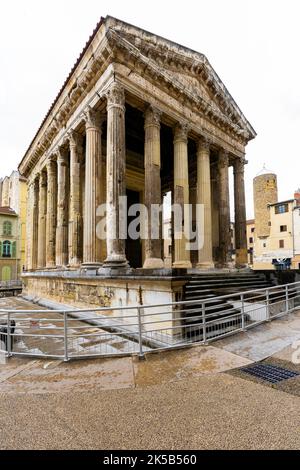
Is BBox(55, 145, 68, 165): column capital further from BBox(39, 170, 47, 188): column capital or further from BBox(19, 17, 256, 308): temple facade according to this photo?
BBox(39, 170, 47, 188): column capital

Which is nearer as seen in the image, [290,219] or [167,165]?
[167,165]

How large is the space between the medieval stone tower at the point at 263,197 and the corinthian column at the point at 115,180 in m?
34.8

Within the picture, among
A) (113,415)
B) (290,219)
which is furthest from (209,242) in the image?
(290,219)

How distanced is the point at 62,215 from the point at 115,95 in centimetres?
695

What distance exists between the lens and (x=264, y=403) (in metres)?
2.90

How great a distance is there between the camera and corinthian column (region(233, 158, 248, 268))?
14.3m

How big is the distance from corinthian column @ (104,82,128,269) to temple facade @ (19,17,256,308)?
0.04m

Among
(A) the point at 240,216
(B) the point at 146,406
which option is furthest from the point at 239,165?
(B) the point at 146,406

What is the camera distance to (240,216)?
→ 14.8 metres

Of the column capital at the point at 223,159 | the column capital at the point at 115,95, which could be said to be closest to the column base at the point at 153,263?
the column capital at the point at 115,95

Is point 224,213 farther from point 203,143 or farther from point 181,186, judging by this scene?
point 203,143

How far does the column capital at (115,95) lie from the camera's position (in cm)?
880

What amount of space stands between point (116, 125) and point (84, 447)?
8.74 m
